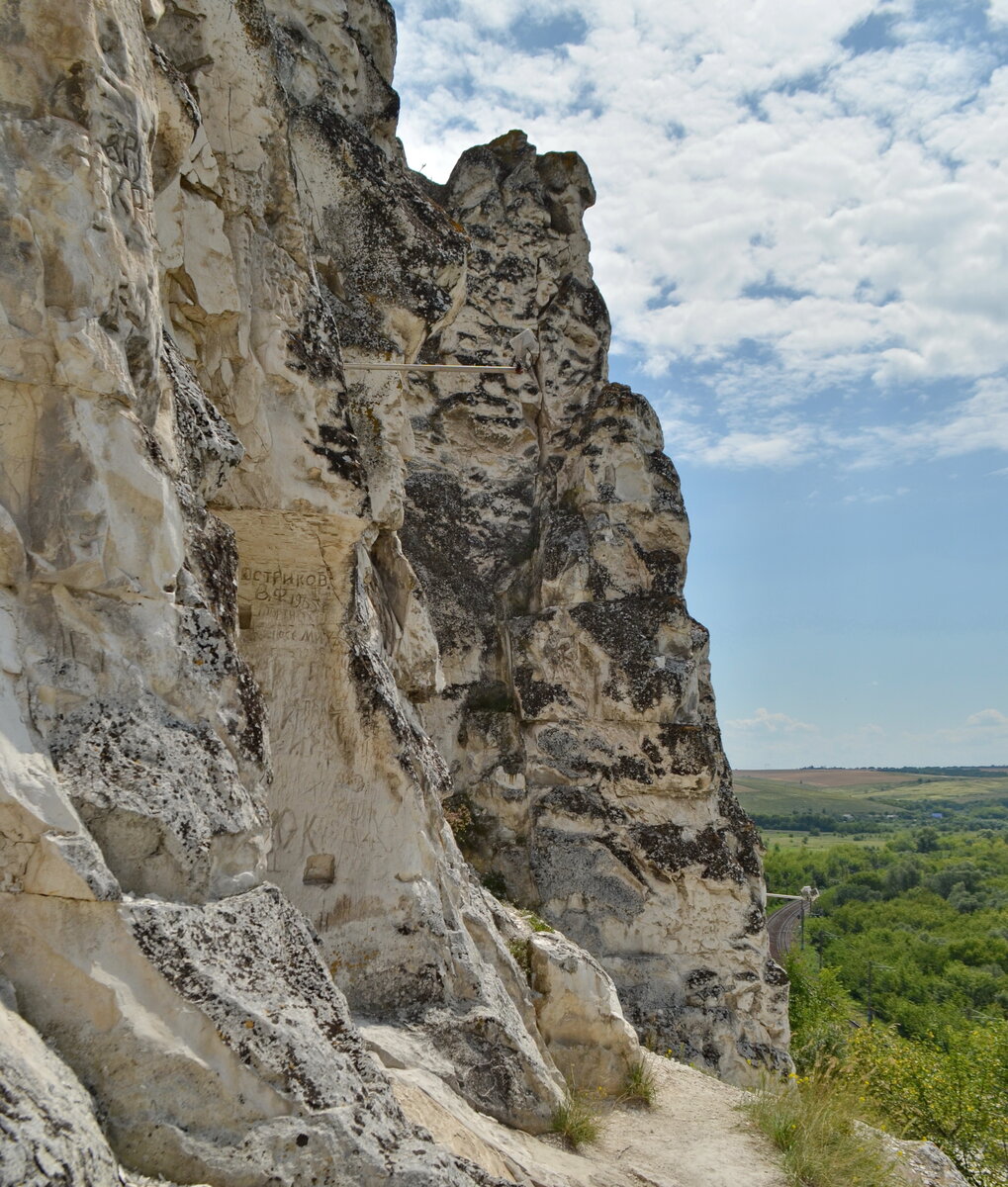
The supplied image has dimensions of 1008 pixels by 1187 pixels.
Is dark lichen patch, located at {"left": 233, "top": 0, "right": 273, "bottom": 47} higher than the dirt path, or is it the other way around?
dark lichen patch, located at {"left": 233, "top": 0, "right": 273, "bottom": 47}

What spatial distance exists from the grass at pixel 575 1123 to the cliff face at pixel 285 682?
0.41ft

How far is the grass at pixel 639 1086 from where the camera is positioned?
772cm

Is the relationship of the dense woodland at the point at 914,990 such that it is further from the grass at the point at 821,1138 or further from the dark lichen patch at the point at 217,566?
the dark lichen patch at the point at 217,566

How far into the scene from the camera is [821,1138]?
20.9 feet

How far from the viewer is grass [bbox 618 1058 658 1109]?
7723 mm

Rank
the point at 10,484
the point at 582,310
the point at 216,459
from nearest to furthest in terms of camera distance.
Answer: the point at 10,484
the point at 216,459
the point at 582,310

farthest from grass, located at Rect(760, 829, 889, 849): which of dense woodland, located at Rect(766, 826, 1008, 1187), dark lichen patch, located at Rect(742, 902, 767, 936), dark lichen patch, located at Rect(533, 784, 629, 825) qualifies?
dark lichen patch, located at Rect(533, 784, 629, 825)

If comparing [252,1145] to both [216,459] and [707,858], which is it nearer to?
[216,459]

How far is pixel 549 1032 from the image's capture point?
7910 millimetres

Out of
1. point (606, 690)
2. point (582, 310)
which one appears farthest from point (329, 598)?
point (582, 310)

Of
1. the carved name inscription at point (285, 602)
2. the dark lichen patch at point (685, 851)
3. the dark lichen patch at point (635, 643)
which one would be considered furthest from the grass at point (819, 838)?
the carved name inscription at point (285, 602)

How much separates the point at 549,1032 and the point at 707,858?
225 inches

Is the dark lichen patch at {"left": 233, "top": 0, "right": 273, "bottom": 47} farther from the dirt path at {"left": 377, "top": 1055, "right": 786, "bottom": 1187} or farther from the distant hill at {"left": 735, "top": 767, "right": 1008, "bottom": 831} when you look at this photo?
the distant hill at {"left": 735, "top": 767, "right": 1008, "bottom": 831}

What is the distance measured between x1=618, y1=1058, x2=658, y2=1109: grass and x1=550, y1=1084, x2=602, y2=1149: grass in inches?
53.2
